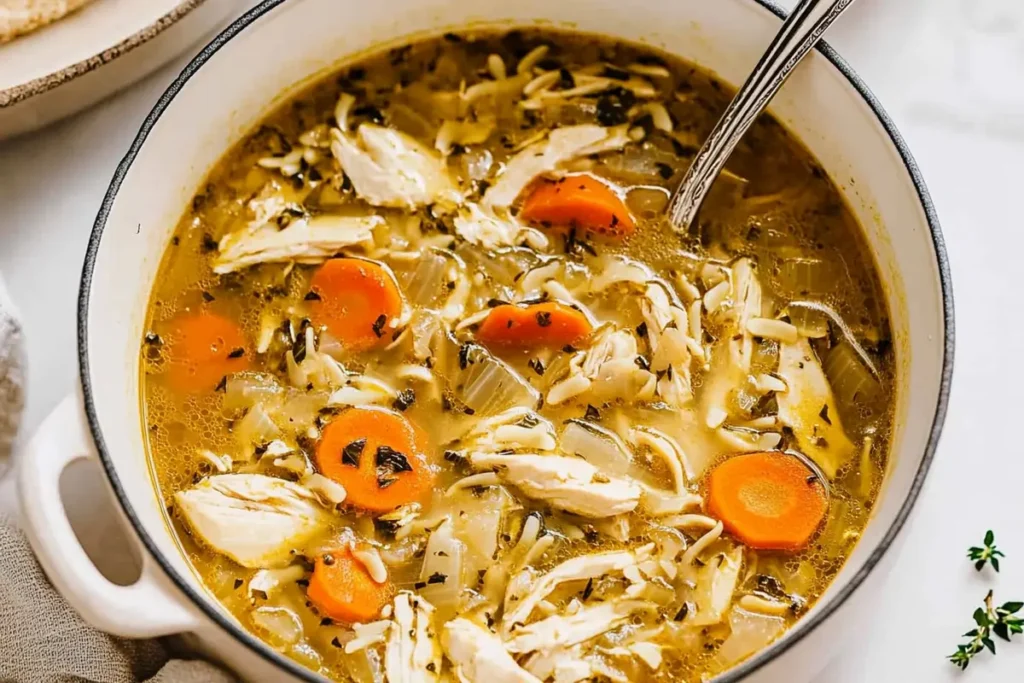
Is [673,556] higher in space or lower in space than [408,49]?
lower

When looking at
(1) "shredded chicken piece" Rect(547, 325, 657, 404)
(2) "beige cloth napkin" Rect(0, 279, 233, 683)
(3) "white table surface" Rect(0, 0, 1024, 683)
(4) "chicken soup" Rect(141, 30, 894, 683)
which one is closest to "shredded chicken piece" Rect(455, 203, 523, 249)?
(4) "chicken soup" Rect(141, 30, 894, 683)

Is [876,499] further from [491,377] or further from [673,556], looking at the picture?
[491,377]

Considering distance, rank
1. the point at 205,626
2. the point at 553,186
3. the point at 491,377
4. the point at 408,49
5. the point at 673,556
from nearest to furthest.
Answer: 1. the point at 205,626
2. the point at 673,556
3. the point at 491,377
4. the point at 553,186
5. the point at 408,49

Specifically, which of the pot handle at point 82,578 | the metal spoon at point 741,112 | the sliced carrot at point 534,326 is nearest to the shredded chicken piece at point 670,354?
the sliced carrot at point 534,326

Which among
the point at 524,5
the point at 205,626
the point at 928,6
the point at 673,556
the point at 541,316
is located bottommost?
the point at 205,626

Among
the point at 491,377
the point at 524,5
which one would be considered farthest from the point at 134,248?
the point at 524,5

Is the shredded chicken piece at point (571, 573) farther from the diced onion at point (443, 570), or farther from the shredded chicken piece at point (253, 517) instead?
the shredded chicken piece at point (253, 517)
